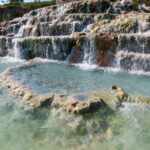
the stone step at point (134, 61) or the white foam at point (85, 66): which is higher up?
the stone step at point (134, 61)

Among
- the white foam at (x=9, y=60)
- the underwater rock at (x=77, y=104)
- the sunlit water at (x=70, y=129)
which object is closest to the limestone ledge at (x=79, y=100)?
the underwater rock at (x=77, y=104)

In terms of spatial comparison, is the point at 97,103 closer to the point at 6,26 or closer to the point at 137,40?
the point at 137,40

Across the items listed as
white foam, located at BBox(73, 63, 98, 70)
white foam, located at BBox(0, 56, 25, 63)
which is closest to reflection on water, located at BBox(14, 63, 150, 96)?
white foam, located at BBox(73, 63, 98, 70)

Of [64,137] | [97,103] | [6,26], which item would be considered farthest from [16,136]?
[6,26]

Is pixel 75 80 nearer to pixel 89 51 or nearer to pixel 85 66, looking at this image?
pixel 85 66

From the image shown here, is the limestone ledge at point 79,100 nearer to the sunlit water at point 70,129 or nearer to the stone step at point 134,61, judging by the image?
the sunlit water at point 70,129

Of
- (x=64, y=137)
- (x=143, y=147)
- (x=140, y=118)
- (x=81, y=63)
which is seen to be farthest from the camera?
(x=81, y=63)

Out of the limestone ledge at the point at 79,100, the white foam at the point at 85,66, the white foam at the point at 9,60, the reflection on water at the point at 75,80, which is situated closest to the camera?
the limestone ledge at the point at 79,100

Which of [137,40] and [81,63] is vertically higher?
[137,40]

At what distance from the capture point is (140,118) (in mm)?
12125

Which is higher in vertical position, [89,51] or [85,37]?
[85,37]

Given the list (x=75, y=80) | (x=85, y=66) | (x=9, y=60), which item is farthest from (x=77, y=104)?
(x=9, y=60)

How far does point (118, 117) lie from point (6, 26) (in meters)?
32.8

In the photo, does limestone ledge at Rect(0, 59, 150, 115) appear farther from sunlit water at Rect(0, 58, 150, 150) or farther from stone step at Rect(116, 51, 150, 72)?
stone step at Rect(116, 51, 150, 72)
